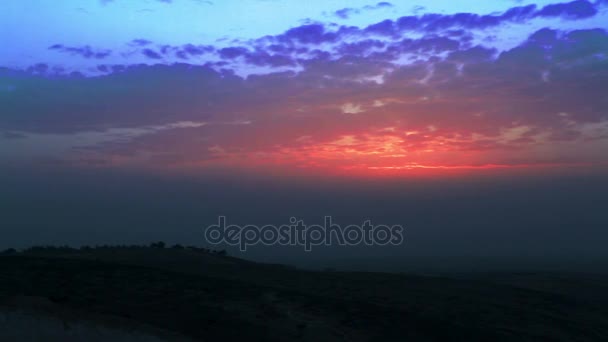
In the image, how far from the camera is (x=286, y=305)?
39.4 feet

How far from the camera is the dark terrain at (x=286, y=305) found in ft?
33.9

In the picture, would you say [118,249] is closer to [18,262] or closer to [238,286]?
[18,262]

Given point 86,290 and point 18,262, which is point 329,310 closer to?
point 86,290

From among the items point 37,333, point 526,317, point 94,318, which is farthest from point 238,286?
point 526,317

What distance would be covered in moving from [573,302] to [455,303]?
186 inches

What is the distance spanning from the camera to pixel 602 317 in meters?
14.8

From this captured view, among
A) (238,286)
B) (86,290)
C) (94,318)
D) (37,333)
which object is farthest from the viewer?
(238,286)

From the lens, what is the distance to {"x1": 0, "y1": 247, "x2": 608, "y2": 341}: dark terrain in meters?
10.3

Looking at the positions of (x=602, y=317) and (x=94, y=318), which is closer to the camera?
(x=94, y=318)

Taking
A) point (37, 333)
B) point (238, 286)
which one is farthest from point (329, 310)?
point (37, 333)

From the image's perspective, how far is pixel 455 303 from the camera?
46.0 feet

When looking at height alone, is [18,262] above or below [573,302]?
above

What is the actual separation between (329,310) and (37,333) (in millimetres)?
5863

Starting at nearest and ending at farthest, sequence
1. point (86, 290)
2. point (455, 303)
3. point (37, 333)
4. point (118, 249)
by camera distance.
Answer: point (37, 333) → point (86, 290) → point (455, 303) → point (118, 249)
